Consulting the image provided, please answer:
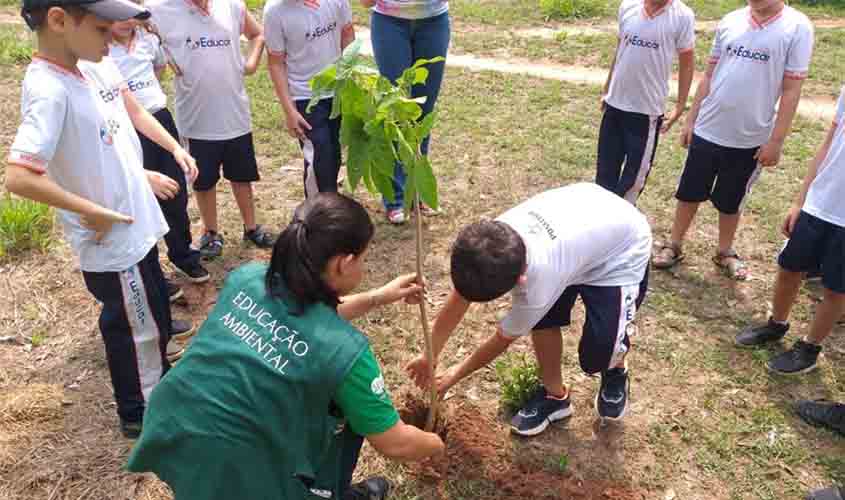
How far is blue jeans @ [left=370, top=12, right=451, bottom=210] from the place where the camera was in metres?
4.19

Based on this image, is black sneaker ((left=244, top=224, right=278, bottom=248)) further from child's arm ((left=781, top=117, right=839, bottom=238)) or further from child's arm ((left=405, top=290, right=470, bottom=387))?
child's arm ((left=781, top=117, right=839, bottom=238))

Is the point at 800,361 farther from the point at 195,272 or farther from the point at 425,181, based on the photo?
the point at 195,272

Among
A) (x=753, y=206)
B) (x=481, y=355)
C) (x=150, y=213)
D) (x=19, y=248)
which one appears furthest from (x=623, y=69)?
(x=19, y=248)

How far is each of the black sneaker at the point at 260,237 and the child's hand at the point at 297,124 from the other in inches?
27.4

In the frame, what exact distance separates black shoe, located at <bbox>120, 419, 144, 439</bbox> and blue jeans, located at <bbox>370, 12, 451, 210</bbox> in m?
1.93

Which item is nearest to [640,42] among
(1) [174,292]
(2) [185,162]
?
(2) [185,162]

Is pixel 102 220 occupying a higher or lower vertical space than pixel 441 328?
higher

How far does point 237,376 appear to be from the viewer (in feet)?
5.67

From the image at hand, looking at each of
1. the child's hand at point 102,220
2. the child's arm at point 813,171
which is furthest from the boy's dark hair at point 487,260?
the child's arm at point 813,171

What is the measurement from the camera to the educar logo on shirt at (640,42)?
4008 millimetres

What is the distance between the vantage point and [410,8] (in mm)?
4102

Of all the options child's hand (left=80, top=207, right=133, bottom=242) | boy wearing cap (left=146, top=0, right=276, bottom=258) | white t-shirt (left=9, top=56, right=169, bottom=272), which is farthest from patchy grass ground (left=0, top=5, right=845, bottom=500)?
→ child's hand (left=80, top=207, right=133, bottom=242)

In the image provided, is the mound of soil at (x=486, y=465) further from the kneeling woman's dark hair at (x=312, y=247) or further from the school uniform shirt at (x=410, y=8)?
the school uniform shirt at (x=410, y=8)

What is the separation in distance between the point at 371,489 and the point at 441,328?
0.67 m
